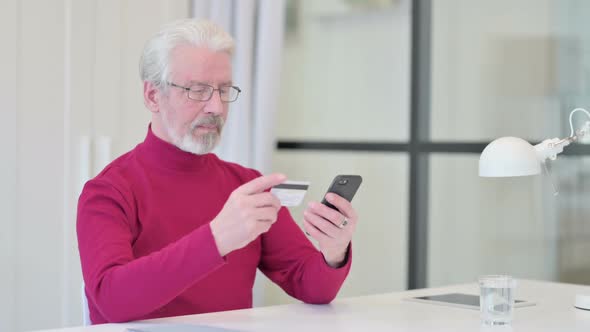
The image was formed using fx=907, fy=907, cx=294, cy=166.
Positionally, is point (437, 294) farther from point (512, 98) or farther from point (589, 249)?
point (512, 98)

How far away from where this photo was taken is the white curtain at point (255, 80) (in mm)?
3566

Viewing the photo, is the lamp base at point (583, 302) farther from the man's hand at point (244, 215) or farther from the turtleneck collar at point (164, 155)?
the turtleneck collar at point (164, 155)

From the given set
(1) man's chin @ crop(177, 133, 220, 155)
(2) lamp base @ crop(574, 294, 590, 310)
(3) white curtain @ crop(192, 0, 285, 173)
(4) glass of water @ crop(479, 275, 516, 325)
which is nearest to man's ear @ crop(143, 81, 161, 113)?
(1) man's chin @ crop(177, 133, 220, 155)

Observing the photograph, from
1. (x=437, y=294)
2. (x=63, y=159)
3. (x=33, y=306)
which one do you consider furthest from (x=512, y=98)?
(x=33, y=306)

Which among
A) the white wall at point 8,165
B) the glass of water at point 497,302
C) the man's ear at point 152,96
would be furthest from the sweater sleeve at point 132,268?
the white wall at point 8,165

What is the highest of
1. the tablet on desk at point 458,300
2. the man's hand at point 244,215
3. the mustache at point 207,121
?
the mustache at point 207,121

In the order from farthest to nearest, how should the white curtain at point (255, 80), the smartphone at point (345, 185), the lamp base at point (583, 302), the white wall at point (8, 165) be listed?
1. the white curtain at point (255, 80)
2. the white wall at point (8, 165)
3. the lamp base at point (583, 302)
4. the smartphone at point (345, 185)

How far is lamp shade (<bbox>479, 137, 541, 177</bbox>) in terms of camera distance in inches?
75.9

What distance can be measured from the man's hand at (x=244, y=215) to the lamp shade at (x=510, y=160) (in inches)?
18.6

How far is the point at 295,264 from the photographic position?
7.70 feet

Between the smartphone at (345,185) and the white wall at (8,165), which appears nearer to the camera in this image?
the smartphone at (345,185)

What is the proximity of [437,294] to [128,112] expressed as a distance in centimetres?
161

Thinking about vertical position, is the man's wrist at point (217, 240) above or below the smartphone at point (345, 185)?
below

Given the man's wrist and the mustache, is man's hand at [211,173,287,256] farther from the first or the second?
the mustache
